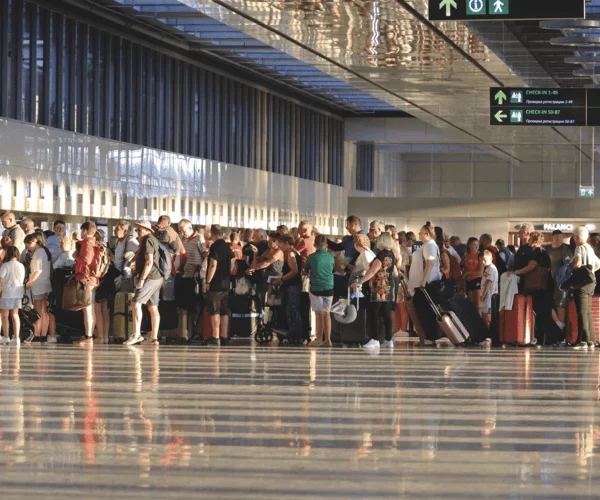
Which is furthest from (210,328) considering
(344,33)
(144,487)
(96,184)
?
(144,487)

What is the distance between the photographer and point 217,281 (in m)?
18.4

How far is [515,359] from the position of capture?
16.2 m

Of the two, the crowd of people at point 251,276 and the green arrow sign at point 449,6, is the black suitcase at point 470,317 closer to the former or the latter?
the crowd of people at point 251,276

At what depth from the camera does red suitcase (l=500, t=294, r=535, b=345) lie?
18969mm

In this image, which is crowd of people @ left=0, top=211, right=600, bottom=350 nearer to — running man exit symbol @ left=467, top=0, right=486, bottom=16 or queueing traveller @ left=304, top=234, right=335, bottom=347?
queueing traveller @ left=304, top=234, right=335, bottom=347

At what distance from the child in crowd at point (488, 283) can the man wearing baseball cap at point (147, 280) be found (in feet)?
14.8

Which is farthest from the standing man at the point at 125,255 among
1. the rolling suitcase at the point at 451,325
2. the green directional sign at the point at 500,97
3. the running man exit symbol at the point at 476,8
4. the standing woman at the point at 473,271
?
the green directional sign at the point at 500,97

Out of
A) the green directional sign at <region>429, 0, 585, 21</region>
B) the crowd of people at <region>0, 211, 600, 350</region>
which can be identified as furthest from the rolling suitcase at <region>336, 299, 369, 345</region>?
the green directional sign at <region>429, 0, 585, 21</region>

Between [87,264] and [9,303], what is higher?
[87,264]

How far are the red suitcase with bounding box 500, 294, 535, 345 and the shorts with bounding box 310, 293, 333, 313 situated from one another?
2.57 meters

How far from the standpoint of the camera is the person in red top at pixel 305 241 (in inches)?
753

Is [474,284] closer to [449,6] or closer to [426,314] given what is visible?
[426,314]

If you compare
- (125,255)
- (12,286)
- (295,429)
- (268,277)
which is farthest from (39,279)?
→ (295,429)

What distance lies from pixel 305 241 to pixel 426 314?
194 cm
